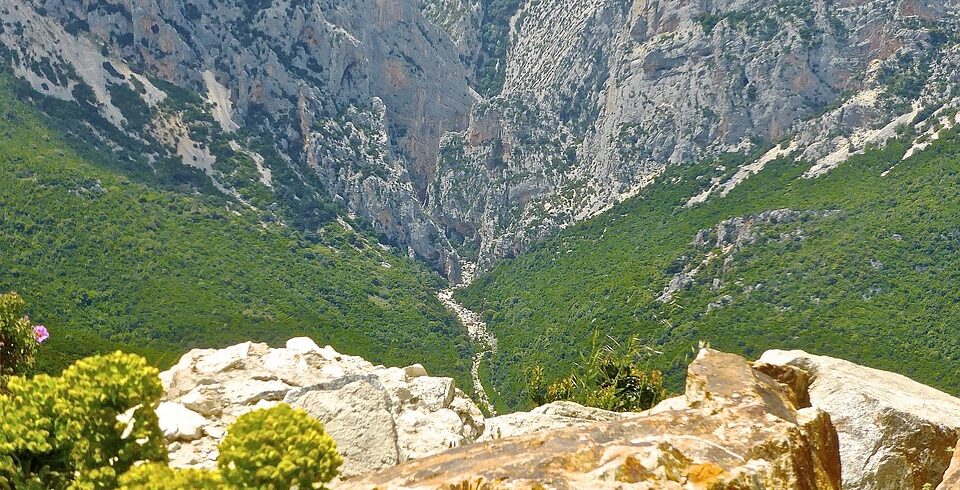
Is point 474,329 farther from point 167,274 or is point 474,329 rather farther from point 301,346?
point 301,346

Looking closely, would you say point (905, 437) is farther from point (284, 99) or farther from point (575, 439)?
point (284, 99)

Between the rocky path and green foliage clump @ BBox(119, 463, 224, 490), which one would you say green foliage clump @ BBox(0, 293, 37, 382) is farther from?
the rocky path

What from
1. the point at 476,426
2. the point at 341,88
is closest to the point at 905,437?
the point at 476,426

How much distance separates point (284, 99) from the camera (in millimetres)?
146250

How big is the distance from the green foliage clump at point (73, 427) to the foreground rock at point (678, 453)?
2.98 metres

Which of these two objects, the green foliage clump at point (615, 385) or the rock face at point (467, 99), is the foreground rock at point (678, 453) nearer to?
the green foliage clump at point (615, 385)

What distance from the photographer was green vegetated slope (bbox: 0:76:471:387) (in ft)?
238

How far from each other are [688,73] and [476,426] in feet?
433

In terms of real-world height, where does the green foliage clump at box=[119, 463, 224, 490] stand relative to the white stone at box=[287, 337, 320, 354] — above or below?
below

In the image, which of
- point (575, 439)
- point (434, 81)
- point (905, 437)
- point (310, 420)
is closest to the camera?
point (310, 420)

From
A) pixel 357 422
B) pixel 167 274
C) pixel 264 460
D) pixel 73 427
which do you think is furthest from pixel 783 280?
pixel 73 427

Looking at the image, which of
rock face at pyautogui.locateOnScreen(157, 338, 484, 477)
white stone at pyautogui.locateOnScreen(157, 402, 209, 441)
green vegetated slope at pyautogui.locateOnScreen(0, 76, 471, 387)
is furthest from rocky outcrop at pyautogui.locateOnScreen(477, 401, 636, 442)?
green vegetated slope at pyautogui.locateOnScreen(0, 76, 471, 387)

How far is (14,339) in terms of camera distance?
16.8m

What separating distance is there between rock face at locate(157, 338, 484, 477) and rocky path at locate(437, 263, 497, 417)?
227 feet
